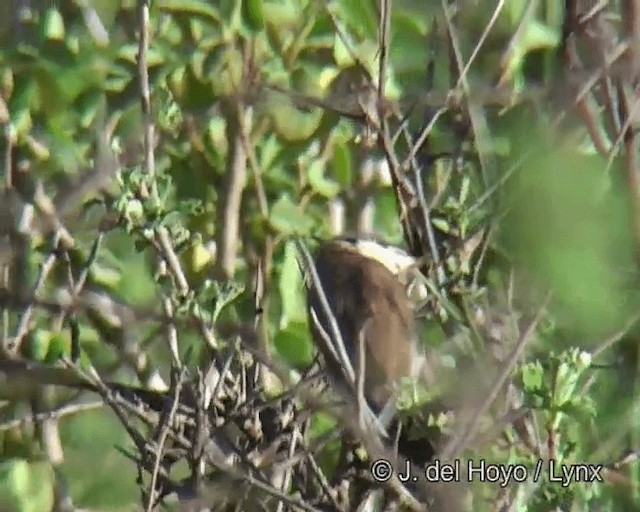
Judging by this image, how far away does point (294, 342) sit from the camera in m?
2.05

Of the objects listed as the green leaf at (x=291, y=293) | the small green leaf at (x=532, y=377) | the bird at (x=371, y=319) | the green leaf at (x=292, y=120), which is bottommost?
the green leaf at (x=291, y=293)

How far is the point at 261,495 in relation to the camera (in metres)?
1.46

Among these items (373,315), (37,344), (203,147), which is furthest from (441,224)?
(37,344)

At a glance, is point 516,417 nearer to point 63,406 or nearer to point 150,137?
point 150,137

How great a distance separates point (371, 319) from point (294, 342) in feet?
1.88

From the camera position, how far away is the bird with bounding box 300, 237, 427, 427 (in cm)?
144

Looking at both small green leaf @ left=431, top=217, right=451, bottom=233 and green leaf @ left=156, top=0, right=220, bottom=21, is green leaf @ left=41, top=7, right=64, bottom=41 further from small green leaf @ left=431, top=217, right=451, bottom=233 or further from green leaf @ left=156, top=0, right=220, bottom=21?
small green leaf @ left=431, top=217, right=451, bottom=233

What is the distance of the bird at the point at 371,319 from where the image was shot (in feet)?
4.72

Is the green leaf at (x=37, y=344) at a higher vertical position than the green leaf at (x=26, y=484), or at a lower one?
higher

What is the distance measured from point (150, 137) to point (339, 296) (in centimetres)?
35

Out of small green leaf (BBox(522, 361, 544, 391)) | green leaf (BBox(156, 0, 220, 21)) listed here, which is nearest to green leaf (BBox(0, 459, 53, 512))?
green leaf (BBox(156, 0, 220, 21))

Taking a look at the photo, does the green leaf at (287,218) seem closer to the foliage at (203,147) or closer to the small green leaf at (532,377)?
the foliage at (203,147)

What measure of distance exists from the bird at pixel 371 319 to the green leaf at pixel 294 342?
17.0 inches

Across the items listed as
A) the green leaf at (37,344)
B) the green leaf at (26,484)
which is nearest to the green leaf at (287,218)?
the green leaf at (37,344)
